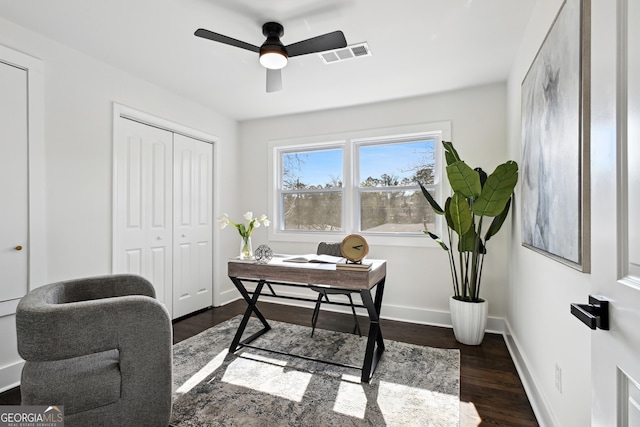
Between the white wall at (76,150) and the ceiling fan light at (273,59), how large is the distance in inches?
66.7

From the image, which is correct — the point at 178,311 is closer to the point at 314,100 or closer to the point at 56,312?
the point at 56,312

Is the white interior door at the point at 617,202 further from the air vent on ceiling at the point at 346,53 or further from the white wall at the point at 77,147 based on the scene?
the white wall at the point at 77,147

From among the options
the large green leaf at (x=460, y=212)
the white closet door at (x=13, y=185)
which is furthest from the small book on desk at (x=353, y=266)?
the white closet door at (x=13, y=185)

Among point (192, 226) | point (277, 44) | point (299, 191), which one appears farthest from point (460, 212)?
point (192, 226)

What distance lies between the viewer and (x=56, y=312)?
1402 mm

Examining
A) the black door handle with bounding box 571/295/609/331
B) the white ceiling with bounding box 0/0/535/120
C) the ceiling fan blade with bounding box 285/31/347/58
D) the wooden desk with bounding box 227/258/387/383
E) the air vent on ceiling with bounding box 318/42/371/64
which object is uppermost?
the white ceiling with bounding box 0/0/535/120

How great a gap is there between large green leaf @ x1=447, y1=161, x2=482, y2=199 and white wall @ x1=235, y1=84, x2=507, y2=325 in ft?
2.75

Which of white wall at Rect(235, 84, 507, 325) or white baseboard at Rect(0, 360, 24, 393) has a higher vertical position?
white wall at Rect(235, 84, 507, 325)

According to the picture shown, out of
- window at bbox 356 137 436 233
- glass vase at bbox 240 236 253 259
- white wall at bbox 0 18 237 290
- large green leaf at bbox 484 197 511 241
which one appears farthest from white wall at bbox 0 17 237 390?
large green leaf at bbox 484 197 511 241

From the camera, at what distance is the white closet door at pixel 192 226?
3.61 m

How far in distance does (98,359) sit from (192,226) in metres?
2.32

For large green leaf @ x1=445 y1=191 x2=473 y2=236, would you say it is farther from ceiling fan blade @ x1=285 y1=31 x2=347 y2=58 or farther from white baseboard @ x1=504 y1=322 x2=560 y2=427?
ceiling fan blade @ x1=285 y1=31 x2=347 y2=58

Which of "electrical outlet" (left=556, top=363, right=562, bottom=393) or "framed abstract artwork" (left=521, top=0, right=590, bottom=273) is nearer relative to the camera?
"framed abstract artwork" (left=521, top=0, right=590, bottom=273)

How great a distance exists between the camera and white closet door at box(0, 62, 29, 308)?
2184 mm
